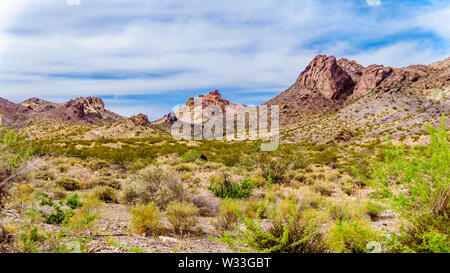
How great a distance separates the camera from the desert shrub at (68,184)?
9188 millimetres

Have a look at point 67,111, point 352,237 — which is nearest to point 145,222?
point 352,237

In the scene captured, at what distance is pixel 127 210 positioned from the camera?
6.82 metres

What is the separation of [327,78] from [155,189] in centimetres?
10779

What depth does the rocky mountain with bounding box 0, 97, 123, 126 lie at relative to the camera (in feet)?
267

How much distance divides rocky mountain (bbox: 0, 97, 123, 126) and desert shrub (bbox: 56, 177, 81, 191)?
269 ft

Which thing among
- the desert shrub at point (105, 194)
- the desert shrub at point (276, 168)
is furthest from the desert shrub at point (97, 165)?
the desert shrub at point (276, 168)

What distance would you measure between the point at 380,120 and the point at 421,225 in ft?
187

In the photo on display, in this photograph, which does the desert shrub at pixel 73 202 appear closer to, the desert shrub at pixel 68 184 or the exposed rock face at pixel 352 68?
the desert shrub at pixel 68 184

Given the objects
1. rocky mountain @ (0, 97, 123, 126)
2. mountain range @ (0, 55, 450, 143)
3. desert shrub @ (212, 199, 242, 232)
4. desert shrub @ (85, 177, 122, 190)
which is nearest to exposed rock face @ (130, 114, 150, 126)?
mountain range @ (0, 55, 450, 143)

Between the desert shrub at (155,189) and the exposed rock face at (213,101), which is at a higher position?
the exposed rock face at (213,101)

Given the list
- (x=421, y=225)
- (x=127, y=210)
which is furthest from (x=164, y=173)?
(x=421, y=225)

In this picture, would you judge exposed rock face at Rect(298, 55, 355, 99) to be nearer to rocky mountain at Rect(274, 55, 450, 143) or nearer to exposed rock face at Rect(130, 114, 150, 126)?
rocky mountain at Rect(274, 55, 450, 143)

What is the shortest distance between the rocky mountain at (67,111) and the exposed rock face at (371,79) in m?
91.6
